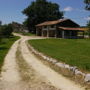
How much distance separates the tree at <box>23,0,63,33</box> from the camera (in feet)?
295

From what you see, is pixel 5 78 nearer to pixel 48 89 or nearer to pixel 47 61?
pixel 48 89

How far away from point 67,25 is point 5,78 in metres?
60.3

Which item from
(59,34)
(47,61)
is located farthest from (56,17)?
(47,61)

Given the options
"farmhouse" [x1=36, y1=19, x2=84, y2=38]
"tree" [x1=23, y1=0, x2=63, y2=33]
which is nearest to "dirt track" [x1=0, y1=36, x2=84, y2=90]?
"farmhouse" [x1=36, y1=19, x2=84, y2=38]

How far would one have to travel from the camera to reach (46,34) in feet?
248

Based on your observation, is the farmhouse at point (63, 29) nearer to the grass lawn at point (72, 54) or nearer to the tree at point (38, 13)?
the tree at point (38, 13)

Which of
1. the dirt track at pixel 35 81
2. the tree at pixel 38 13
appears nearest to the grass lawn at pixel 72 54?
the dirt track at pixel 35 81

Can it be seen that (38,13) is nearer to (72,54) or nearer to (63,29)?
(63,29)

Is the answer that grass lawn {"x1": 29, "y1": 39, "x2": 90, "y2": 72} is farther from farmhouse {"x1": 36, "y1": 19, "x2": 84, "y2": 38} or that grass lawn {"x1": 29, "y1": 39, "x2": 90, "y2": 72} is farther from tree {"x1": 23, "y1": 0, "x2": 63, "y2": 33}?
tree {"x1": 23, "y1": 0, "x2": 63, "y2": 33}

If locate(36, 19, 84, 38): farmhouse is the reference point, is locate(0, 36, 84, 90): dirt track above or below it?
below

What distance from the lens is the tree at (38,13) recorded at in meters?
89.9

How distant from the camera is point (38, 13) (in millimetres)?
89188

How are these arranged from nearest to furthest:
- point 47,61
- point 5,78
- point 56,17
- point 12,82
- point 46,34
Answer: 1. point 12,82
2. point 5,78
3. point 47,61
4. point 46,34
5. point 56,17

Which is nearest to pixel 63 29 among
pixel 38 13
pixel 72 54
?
pixel 38 13
